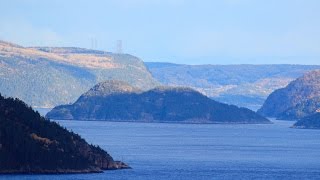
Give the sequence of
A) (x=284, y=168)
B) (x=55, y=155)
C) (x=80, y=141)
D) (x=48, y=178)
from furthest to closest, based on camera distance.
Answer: (x=284, y=168), (x=80, y=141), (x=55, y=155), (x=48, y=178)

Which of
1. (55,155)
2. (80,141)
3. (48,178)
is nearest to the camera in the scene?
(48,178)

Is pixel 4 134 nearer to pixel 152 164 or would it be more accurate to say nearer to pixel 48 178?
pixel 48 178

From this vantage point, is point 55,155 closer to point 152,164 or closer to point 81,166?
point 81,166

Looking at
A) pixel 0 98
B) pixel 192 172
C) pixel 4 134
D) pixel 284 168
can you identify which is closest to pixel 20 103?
pixel 0 98

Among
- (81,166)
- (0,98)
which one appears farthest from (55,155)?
(0,98)

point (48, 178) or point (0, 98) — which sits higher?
point (0, 98)

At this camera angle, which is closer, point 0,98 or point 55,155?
point 55,155
